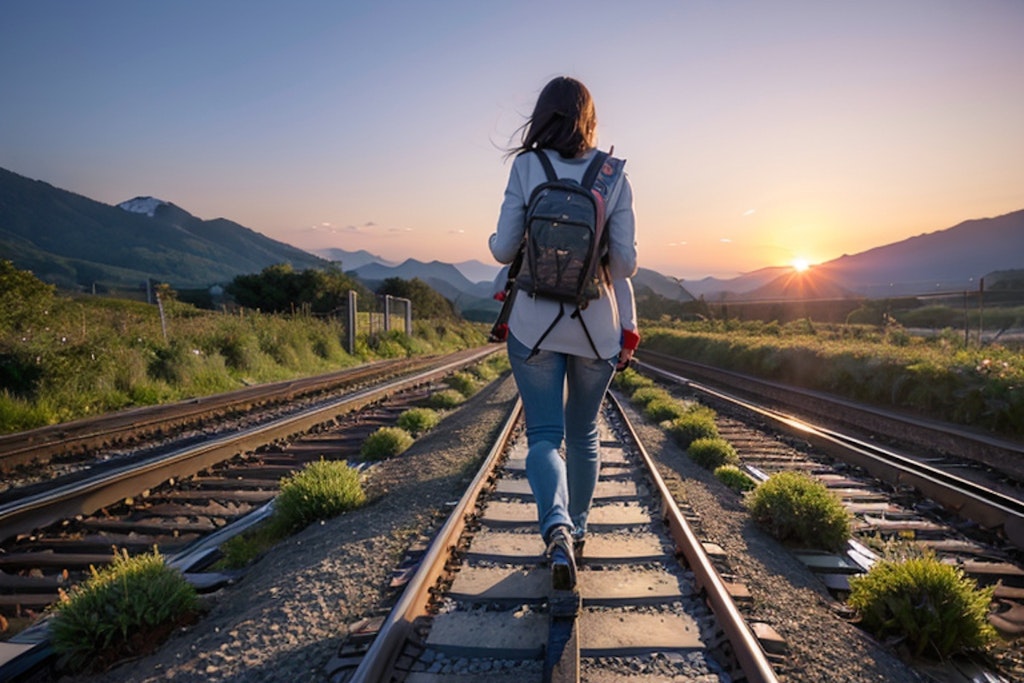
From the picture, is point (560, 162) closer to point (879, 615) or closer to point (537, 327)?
point (537, 327)

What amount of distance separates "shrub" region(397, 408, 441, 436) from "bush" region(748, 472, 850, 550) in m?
4.88

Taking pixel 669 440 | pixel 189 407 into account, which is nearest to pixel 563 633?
pixel 669 440

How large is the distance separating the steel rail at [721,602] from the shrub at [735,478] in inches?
70.4

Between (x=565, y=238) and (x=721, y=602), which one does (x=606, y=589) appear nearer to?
(x=721, y=602)

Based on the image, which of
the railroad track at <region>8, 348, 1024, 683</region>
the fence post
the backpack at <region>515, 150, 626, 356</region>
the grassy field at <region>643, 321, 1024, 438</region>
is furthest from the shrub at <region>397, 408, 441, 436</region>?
the fence post

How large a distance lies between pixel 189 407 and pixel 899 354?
44.6 ft

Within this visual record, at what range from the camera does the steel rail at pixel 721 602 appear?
215 centimetres

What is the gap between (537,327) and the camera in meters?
2.48

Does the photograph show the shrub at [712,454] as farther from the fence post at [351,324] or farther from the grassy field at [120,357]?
the fence post at [351,324]

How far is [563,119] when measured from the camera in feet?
8.30

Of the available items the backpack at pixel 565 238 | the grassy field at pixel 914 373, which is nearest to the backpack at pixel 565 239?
the backpack at pixel 565 238

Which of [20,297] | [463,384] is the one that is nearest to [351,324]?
[463,384]

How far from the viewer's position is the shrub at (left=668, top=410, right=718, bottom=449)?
7.56m

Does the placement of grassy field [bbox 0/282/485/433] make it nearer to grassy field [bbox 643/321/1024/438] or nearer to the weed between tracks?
the weed between tracks
